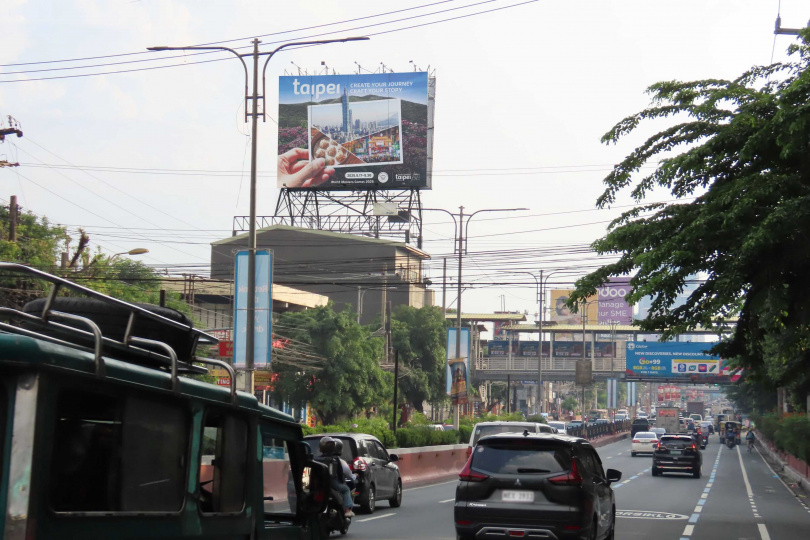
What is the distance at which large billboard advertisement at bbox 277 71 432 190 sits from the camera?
2805 inches

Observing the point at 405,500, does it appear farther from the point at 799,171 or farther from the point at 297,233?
the point at 297,233

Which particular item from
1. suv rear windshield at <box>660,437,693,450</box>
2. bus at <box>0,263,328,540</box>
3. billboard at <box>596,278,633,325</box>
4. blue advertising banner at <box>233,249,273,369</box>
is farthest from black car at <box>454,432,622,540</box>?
billboard at <box>596,278,633,325</box>

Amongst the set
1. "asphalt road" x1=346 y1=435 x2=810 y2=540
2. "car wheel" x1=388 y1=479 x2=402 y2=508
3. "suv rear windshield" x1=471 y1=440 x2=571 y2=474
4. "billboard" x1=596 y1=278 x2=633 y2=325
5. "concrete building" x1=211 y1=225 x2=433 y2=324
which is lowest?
"asphalt road" x1=346 y1=435 x2=810 y2=540

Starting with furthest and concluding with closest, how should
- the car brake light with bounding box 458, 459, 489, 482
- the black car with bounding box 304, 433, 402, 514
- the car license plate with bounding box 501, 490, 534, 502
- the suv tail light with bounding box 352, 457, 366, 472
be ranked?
the black car with bounding box 304, 433, 402, 514 → the suv tail light with bounding box 352, 457, 366, 472 → the car brake light with bounding box 458, 459, 489, 482 → the car license plate with bounding box 501, 490, 534, 502

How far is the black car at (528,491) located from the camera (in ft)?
42.7

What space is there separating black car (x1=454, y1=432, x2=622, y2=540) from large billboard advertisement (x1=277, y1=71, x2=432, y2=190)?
5865cm

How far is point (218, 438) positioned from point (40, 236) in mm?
47824

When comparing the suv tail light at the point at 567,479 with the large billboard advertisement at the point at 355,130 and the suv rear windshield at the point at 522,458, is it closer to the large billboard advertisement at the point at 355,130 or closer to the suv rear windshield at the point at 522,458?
the suv rear windshield at the point at 522,458

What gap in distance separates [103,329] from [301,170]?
6978 cm

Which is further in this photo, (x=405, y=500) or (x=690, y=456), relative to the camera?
(x=690, y=456)

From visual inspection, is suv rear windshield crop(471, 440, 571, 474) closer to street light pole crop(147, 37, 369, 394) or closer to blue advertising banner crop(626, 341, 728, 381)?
street light pole crop(147, 37, 369, 394)

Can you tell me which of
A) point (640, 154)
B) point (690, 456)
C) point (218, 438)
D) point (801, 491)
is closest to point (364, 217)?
point (690, 456)

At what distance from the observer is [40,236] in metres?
50.3

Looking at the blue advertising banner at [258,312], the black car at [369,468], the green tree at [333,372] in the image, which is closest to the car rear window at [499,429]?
the black car at [369,468]
